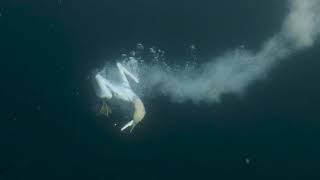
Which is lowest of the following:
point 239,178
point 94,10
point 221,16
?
point 239,178

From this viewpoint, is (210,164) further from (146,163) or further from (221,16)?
(221,16)

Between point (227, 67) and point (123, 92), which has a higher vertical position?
point (227, 67)

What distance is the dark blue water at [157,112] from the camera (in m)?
7.73

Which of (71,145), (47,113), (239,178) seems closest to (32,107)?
(47,113)

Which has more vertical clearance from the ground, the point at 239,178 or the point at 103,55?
the point at 103,55

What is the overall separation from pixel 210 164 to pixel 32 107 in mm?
2837

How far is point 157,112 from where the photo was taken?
779cm

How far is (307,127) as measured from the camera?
25.4 feet

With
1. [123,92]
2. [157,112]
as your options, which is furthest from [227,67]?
[123,92]

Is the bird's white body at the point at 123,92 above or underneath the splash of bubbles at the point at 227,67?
underneath

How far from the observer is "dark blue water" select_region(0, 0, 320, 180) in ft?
25.3

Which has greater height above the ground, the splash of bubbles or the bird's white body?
the splash of bubbles

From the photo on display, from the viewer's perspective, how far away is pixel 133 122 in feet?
25.6

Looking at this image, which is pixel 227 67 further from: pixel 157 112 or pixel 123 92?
pixel 123 92
